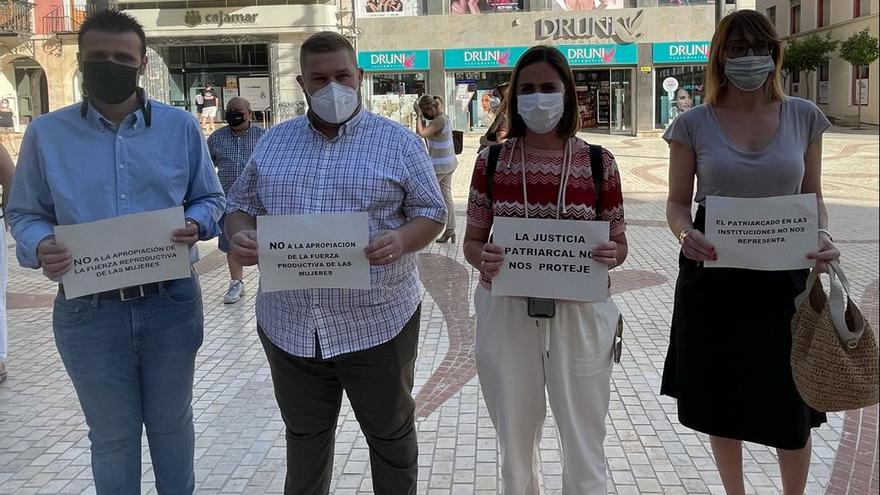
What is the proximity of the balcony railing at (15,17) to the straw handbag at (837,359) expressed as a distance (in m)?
31.9

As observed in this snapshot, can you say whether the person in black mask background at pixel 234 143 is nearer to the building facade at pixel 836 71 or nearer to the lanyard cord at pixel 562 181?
the lanyard cord at pixel 562 181

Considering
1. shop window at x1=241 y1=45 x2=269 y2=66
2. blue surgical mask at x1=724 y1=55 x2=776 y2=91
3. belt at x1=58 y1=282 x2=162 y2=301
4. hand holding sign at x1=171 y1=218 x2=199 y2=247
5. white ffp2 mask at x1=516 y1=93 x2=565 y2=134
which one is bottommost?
belt at x1=58 y1=282 x2=162 y2=301

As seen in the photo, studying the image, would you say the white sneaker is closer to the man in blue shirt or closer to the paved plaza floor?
the paved plaza floor

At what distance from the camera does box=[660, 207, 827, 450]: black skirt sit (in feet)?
9.82

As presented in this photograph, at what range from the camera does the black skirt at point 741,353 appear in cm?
299

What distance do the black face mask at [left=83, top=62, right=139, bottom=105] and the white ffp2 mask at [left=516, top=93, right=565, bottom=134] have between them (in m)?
1.45

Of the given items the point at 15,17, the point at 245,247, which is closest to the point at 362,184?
the point at 245,247

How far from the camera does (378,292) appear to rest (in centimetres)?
285

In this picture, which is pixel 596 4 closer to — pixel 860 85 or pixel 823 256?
pixel 860 85

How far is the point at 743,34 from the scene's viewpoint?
296cm

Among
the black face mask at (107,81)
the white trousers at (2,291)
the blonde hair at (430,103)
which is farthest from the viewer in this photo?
the blonde hair at (430,103)

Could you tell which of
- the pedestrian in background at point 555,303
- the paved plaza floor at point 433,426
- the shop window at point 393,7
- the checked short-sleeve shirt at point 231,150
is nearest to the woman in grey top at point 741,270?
the paved plaza floor at point 433,426

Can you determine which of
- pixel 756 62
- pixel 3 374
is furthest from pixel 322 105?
pixel 3 374

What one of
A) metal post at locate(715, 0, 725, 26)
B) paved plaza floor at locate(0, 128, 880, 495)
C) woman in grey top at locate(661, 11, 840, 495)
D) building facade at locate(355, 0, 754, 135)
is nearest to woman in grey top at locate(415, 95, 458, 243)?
paved plaza floor at locate(0, 128, 880, 495)
